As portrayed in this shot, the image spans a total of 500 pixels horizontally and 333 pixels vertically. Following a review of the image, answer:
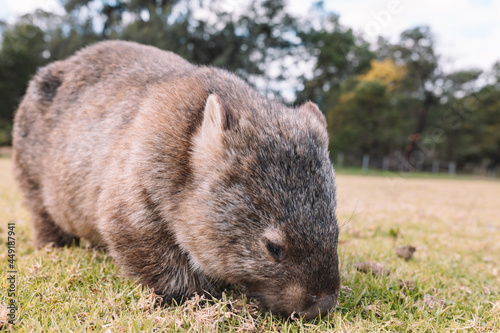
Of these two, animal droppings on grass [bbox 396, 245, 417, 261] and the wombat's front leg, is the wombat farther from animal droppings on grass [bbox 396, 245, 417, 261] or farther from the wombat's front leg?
animal droppings on grass [bbox 396, 245, 417, 261]

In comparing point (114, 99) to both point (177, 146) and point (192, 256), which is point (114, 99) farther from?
point (192, 256)

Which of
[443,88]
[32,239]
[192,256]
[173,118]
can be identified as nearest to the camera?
[192,256]

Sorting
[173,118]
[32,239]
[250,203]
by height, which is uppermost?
[173,118]

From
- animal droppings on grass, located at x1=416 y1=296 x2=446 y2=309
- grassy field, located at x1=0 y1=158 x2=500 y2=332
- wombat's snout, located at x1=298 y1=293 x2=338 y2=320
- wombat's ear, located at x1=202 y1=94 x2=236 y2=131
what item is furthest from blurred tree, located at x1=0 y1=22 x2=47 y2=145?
animal droppings on grass, located at x1=416 y1=296 x2=446 y2=309

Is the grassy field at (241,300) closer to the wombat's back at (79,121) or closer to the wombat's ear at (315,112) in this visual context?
the wombat's back at (79,121)

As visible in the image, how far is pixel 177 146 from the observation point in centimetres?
253

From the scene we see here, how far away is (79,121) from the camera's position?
334 centimetres

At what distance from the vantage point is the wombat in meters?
2.19

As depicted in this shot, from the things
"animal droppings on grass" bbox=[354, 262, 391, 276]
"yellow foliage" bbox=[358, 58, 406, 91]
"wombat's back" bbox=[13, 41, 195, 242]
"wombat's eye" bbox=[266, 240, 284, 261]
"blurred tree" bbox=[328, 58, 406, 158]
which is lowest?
"animal droppings on grass" bbox=[354, 262, 391, 276]

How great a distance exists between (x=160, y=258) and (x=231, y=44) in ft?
85.2

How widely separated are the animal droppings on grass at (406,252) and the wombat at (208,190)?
5.82 ft

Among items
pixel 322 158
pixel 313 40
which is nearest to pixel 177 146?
pixel 322 158

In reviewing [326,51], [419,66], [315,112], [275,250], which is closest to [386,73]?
[419,66]

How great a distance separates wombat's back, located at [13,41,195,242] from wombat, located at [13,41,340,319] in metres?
0.02
